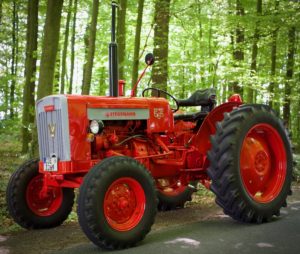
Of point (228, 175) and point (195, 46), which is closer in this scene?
point (228, 175)

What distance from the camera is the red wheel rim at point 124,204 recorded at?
14.3 ft

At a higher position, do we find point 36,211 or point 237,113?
point 237,113

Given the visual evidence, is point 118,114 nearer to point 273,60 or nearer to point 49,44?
point 49,44

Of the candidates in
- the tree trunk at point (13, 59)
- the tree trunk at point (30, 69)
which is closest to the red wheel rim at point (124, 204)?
the tree trunk at point (30, 69)

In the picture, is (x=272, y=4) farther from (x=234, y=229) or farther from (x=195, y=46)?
(x=234, y=229)

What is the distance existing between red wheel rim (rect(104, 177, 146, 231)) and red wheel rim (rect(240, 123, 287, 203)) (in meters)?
1.46

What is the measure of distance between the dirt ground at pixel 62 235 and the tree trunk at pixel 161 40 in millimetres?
5995

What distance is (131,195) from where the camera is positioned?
4.55 meters

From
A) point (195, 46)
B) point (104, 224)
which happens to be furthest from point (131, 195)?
point (195, 46)

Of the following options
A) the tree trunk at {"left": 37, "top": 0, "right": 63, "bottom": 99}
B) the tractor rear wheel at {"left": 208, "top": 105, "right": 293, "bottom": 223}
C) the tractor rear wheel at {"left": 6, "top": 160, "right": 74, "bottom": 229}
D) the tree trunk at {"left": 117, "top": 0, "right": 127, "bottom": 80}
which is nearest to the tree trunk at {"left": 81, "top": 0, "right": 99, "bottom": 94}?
the tree trunk at {"left": 117, "top": 0, "right": 127, "bottom": 80}

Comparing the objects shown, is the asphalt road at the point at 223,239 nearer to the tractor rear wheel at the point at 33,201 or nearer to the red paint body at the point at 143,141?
the red paint body at the point at 143,141

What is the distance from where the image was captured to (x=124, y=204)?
14.6ft

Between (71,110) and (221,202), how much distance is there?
2044 millimetres

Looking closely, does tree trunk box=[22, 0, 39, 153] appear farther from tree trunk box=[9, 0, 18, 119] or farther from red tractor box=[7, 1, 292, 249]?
red tractor box=[7, 1, 292, 249]
